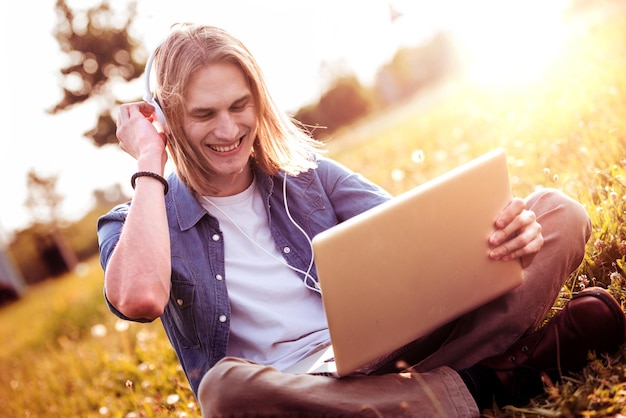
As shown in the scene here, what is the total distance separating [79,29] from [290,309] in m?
17.0

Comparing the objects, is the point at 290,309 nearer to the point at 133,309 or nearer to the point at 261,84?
the point at 133,309

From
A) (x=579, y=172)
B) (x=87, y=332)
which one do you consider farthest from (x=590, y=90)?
(x=87, y=332)

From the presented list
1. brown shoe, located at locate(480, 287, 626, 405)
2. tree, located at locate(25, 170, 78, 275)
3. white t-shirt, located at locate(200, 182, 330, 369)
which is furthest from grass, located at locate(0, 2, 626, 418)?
tree, located at locate(25, 170, 78, 275)

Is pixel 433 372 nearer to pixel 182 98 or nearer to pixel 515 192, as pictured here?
pixel 182 98

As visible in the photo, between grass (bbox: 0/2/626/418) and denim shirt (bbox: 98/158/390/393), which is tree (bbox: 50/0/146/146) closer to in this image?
grass (bbox: 0/2/626/418)

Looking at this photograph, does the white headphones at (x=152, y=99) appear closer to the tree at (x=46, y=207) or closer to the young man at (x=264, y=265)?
the young man at (x=264, y=265)

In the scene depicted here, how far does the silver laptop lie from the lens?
1.72 metres

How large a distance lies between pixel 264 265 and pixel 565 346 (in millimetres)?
1141

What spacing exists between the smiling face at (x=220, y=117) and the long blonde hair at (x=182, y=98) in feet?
0.10

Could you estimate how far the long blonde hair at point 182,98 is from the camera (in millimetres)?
2453

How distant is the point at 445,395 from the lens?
1941mm

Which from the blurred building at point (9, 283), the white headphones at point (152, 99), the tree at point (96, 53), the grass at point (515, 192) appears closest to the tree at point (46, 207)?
the blurred building at point (9, 283)

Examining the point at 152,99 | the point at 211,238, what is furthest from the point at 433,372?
the point at 152,99

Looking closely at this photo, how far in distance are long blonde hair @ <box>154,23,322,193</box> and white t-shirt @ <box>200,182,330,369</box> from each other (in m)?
0.21
